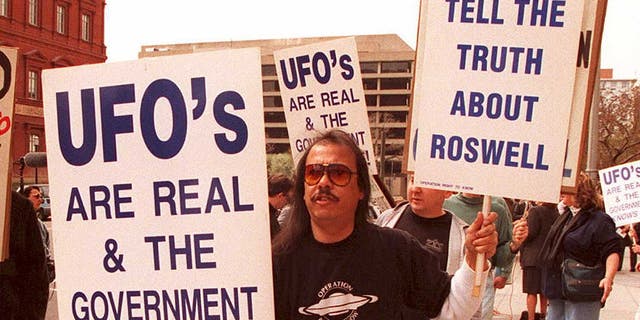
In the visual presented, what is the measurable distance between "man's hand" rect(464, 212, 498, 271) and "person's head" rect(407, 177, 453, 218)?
67.2 inches

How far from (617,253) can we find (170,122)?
179 inches

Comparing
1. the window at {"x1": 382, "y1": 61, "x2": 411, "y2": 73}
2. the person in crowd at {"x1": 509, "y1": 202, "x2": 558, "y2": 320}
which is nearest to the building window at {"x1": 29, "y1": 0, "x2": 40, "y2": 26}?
the person in crowd at {"x1": 509, "y1": 202, "x2": 558, "y2": 320}

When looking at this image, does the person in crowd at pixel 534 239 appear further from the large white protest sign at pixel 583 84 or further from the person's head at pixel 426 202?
the large white protest sign at pixel 583 84

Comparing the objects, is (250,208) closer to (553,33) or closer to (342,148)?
(342,148)

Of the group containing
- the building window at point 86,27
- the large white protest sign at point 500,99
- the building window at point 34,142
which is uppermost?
the building window at point 86,27

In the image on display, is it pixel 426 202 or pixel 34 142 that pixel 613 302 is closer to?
pixel 426 202

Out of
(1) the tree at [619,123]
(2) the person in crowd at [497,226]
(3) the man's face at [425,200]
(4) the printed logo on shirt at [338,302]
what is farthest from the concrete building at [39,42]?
(4) the printed logo on shirt at [338,302]

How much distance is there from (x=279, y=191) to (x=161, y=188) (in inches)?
187

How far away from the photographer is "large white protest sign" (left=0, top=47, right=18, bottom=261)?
3.74 meters

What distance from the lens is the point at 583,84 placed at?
3248mm

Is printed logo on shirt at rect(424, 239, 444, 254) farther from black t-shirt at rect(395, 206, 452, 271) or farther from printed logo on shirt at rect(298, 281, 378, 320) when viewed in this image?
printed logo on shirt at rect(298, 281, 378, 320)

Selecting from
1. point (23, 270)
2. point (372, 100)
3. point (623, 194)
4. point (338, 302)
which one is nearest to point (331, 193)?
point (338, 302)

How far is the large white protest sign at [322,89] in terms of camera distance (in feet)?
24.1

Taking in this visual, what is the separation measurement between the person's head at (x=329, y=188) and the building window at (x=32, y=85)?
166 ft
